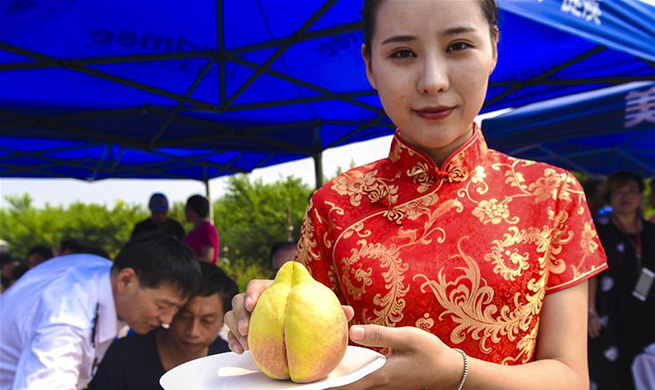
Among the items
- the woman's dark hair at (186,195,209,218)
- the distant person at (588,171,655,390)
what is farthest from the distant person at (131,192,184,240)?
the distant person at (588,171,655,390)

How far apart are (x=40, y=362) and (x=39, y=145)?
21.5ft

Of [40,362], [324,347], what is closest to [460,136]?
[324,347]

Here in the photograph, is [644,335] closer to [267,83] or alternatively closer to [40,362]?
[267,83]

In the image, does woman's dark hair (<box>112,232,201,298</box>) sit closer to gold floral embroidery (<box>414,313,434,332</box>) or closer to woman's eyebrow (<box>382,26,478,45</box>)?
gold floral embroidery (<box>414,313,434,332</box>)

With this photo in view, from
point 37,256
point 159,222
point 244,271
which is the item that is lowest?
point 244,271

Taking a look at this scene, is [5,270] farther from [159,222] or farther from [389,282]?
[389,282]

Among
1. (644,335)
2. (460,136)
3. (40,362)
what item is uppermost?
(460,136)

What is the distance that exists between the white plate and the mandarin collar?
0.39m

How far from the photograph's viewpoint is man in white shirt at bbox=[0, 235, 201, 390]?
2.12 m

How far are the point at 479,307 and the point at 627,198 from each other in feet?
13.2

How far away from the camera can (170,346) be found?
3271mm

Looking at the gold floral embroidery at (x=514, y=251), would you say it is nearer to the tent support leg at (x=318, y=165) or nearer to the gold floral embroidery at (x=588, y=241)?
the gold floral embroidery at (x=588, y=241)

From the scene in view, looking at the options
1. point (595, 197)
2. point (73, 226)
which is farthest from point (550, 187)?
point (73, 226)

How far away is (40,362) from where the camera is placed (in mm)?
2066
